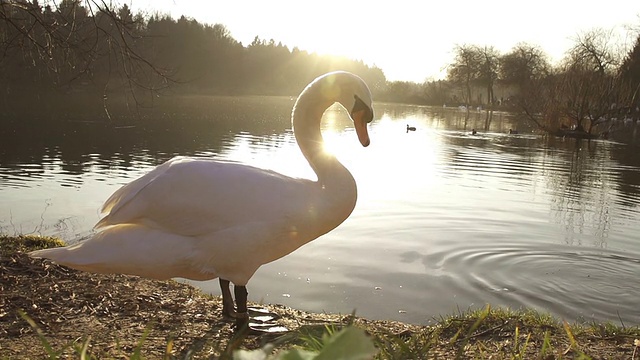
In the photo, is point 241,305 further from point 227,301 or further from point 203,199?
point 203,199

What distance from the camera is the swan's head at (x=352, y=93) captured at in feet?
15.2

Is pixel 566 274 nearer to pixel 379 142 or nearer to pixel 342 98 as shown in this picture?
pixel 342 98

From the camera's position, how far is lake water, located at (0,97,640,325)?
6.55 metres

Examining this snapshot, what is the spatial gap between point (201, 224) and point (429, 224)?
681 cm

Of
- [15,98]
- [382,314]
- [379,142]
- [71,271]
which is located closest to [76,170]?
[71,271]

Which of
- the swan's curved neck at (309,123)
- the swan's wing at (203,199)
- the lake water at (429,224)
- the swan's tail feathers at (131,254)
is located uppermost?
the swan's curved neck at (309,123)

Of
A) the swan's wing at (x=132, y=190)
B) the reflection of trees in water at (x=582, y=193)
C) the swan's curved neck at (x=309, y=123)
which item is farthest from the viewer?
the reflection of trees in water at (x=582, y=193)

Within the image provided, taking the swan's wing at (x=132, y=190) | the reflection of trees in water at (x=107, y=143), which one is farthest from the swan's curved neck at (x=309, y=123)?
the reflection of trees in water at (x=107, y=143)

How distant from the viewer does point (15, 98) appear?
45562mm

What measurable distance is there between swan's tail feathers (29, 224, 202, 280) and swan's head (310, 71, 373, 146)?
1.68 metres

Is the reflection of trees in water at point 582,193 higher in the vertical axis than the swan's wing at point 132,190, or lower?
lower

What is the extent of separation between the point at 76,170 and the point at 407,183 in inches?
347

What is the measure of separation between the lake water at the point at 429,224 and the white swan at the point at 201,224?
1008 mm

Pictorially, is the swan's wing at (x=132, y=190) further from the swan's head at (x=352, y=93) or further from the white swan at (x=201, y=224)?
the swan's head at (x=352, y=93)
